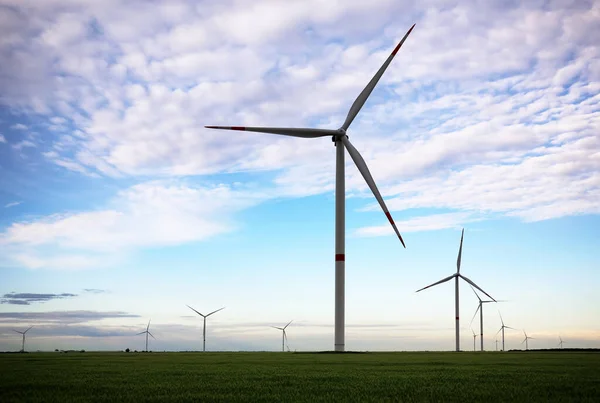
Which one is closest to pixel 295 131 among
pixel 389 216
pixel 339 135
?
pixel 339 135

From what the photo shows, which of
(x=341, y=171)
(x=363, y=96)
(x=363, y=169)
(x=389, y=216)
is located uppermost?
(x=363, y=96)

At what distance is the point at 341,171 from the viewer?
5209 cm

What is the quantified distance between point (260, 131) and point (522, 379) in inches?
1717

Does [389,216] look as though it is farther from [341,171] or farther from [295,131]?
[295,131]

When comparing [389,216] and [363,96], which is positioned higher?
[363,96]

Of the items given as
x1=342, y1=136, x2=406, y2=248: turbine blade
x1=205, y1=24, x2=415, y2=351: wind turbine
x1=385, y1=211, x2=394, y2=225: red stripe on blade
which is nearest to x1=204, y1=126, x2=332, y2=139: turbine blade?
x1=205, y1=24, x2=415, y2=351: wind turbine

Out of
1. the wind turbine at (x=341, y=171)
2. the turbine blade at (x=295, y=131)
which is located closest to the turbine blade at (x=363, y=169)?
the wind turbine at (x=341, y=171)

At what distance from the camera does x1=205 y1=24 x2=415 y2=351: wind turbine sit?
160ft

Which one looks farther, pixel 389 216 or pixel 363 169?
pixel 363 169

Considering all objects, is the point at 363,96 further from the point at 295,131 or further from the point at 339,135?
the point at 295,131

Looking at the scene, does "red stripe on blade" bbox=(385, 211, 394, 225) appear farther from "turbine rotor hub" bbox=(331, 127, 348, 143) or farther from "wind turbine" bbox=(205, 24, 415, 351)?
"turbine rotor hub" bbox=(331, 127, 348, 143)

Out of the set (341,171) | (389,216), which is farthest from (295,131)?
(389,216)

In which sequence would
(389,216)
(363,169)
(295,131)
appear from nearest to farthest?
(389,216) → (363,169) → (295,131)

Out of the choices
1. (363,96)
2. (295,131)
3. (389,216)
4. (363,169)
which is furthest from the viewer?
(363,96)
